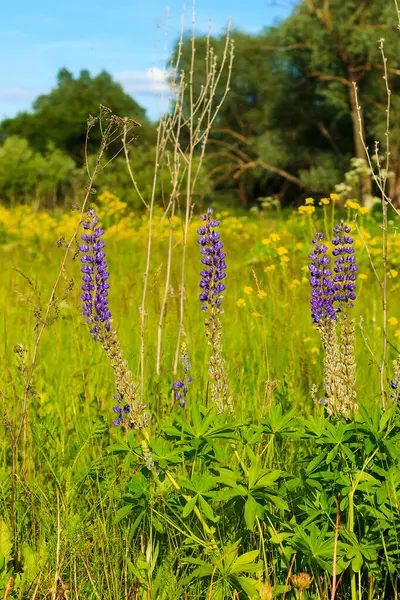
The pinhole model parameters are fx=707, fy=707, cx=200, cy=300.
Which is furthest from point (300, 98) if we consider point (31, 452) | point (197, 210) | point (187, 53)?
point (31, 452)

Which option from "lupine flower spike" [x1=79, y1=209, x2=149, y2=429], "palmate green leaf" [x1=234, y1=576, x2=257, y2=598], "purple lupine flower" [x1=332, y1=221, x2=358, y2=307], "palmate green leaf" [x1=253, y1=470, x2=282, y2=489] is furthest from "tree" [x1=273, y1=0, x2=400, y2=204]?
"palmate green leaf" [x1=234, y1=576, x2=257, y2=598]

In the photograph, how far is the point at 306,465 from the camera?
2.21 metres

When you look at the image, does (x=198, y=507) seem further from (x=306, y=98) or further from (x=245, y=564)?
(x=306, y=98)

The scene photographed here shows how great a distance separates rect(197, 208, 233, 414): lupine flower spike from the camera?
2.27 metres

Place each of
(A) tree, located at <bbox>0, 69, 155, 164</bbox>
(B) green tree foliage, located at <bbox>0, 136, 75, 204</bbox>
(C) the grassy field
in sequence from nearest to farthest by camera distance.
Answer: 1. (C) the grassy field
2. (B) green tree foliage, located at <bbox>0, 136, 75, 204</bbox>
3. (A) tree, located at <bbox>0, 69, 155, 164</bbox>

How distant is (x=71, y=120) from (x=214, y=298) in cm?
4174

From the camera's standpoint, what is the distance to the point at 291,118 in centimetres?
3041

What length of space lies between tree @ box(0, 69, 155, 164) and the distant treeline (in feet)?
17.5

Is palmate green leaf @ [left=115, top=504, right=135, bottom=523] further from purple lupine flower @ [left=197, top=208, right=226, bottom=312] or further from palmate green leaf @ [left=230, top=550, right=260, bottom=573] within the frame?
purple lupine flower @ [left=197, top=208, right=226, bottom=312]

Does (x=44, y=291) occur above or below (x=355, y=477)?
above

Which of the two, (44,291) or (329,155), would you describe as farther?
(329,155)

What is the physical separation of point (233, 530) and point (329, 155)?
28.0 metres

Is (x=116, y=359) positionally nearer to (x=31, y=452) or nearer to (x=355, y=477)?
(x=355, y=477)

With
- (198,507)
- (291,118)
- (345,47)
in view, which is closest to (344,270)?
(198,507)
